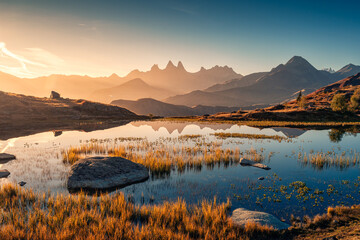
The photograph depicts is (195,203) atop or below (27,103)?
below

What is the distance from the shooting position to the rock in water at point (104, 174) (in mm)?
15859

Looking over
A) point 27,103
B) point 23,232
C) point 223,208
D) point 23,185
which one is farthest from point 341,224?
point 27,103

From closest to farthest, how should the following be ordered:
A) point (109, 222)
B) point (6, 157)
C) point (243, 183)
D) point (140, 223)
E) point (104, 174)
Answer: point (109, 222)
point (140, 223)
point (104, 174)
point (243, 183)
point (6, 157)

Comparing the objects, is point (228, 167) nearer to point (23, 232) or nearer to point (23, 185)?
point (23, 232)

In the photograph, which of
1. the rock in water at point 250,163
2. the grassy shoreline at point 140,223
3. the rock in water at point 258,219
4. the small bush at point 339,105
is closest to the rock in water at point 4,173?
the grassy shoreline at point 140,223

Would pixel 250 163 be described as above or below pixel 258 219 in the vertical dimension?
above

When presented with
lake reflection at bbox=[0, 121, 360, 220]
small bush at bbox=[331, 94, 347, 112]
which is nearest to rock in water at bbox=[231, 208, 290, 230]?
lake reflection at bbox=[0, 121, 360, 220]

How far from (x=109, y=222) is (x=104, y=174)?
25.1 ft

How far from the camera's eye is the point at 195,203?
13234mm

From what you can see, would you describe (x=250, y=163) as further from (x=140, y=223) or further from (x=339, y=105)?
(x=339, y=105)

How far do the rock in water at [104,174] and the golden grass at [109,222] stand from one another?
9.14 ft

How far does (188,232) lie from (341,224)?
8492 mm

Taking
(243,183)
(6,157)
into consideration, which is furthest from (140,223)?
(6,157)

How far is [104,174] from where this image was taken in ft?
55.1
